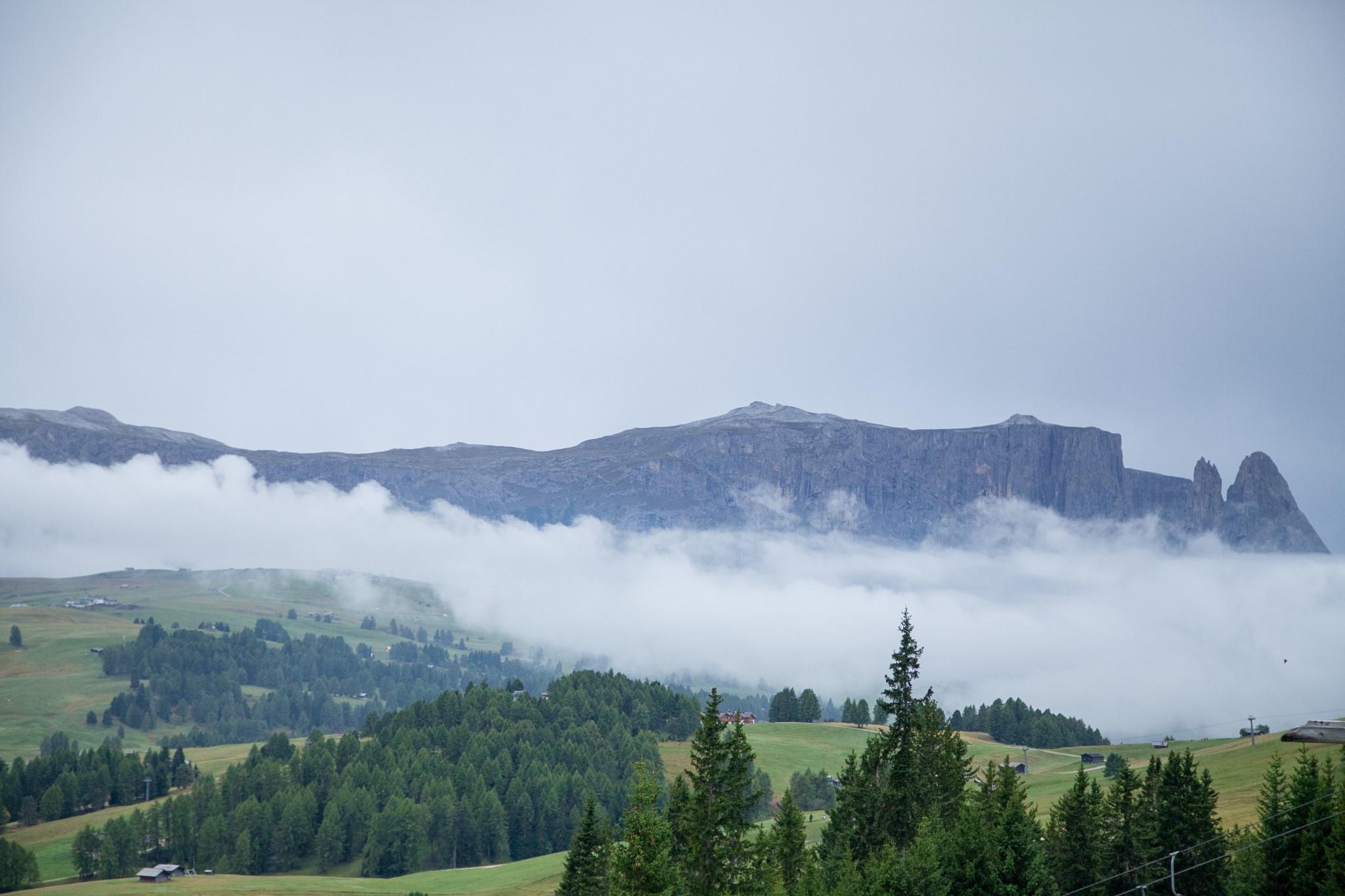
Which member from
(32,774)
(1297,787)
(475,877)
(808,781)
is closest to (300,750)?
(32,774)

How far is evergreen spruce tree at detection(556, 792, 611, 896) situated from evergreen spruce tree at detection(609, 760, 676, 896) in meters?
21.2

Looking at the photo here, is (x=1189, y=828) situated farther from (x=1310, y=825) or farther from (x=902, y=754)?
(x=902, y=754)

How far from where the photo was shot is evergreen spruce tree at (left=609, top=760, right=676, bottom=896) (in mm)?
37719

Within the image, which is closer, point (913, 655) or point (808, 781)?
point (913, 655)

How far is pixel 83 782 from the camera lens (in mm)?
168000

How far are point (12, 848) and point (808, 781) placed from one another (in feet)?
360

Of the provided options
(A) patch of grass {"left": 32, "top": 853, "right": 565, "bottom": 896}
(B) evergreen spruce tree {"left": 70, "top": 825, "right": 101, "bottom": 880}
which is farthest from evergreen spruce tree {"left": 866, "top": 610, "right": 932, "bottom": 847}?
(B) evergreen spruce tree {"left": 70, "top": 825, "right": 101, "bottom": 880}

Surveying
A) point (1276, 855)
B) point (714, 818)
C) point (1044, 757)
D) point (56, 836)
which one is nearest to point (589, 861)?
point (714, 818)

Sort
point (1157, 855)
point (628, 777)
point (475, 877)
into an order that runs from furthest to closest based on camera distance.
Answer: point (628, 777) → point (475, 877) → point (1157, 855)

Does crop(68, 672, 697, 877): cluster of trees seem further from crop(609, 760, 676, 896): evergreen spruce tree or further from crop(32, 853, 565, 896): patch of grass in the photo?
crop(609, 760, 676, 896): evergreen spruce tree

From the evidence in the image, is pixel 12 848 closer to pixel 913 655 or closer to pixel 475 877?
pixel 475 877

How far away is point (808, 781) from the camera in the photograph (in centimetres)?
14612

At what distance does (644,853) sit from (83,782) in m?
173

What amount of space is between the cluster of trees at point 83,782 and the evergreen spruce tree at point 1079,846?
16909cm
